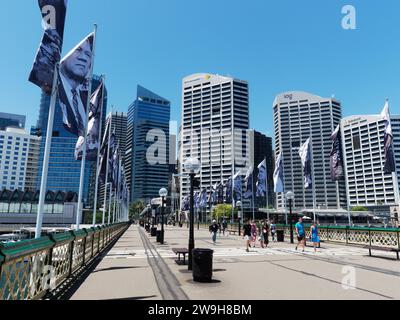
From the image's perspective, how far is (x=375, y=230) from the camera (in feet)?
64.7

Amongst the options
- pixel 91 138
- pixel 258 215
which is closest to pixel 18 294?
pixel 91 138

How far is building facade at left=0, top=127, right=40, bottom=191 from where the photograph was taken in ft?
568

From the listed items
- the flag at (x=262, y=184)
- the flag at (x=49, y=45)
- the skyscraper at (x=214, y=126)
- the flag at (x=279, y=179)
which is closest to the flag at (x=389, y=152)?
the flag at (x=279, y=179)

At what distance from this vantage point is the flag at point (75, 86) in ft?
35.2

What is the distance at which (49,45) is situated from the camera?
1025cm

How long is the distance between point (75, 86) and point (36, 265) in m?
7.51

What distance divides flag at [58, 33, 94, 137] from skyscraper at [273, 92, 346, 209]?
152405mm

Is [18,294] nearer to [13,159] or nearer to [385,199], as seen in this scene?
[385,199]

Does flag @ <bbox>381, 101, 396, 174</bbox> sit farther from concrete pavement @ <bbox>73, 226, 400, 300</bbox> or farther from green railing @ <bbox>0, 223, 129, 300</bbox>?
green railing @ <bbox>0, 223, 129, 300</bbox>

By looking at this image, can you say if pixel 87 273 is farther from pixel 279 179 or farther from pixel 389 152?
pixel 279 179

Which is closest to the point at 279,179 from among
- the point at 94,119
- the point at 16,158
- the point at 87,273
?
the point at 94,119

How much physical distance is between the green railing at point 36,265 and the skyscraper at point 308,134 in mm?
156134

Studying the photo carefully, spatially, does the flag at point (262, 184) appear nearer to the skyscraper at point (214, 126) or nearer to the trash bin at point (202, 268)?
the trash bin at point (202, 268)

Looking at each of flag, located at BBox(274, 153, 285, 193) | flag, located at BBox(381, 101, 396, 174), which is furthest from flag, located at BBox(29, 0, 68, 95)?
flag, located at BBox(274, 153, 285, 193)
